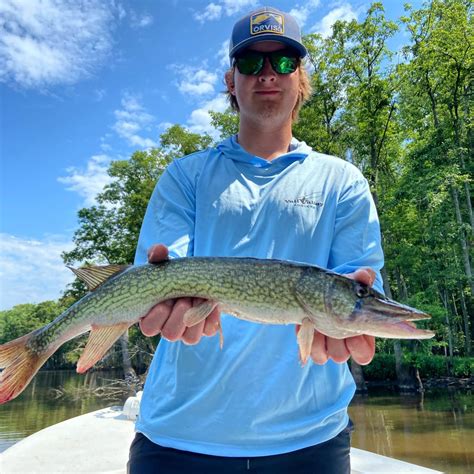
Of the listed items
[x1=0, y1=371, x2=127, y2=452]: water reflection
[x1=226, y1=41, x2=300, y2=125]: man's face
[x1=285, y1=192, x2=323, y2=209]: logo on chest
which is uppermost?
[x1=226, y1=41, x2=300, y2=125]: man's face

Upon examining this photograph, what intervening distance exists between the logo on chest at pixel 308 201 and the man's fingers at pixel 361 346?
0.72 meters

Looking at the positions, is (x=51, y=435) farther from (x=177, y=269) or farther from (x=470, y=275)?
(x=470, y=275)

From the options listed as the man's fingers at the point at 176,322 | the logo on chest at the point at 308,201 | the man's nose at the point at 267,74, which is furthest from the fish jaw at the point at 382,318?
the man's nose at the point at 267,74

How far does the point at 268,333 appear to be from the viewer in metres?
2.15

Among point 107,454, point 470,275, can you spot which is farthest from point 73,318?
point 470,275

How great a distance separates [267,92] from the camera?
8.46 ft

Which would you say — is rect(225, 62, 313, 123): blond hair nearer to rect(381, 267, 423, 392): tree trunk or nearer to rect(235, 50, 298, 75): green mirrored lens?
rect(235, 50, 298, 75): green mirrored lens

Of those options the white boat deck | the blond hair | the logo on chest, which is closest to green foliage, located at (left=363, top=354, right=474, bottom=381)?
the white boat deck

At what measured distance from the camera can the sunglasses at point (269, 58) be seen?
2572 millimetres

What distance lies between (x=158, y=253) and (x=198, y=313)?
362mm

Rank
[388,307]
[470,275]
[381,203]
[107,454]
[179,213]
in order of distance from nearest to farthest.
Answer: [388,307]
[179,213]
[107,454]
[470,275]
[381,203]

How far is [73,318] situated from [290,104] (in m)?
1.75

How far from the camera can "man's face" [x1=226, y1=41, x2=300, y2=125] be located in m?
2.55

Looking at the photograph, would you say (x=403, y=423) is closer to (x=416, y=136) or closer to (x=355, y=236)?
(x=355, y=236)
